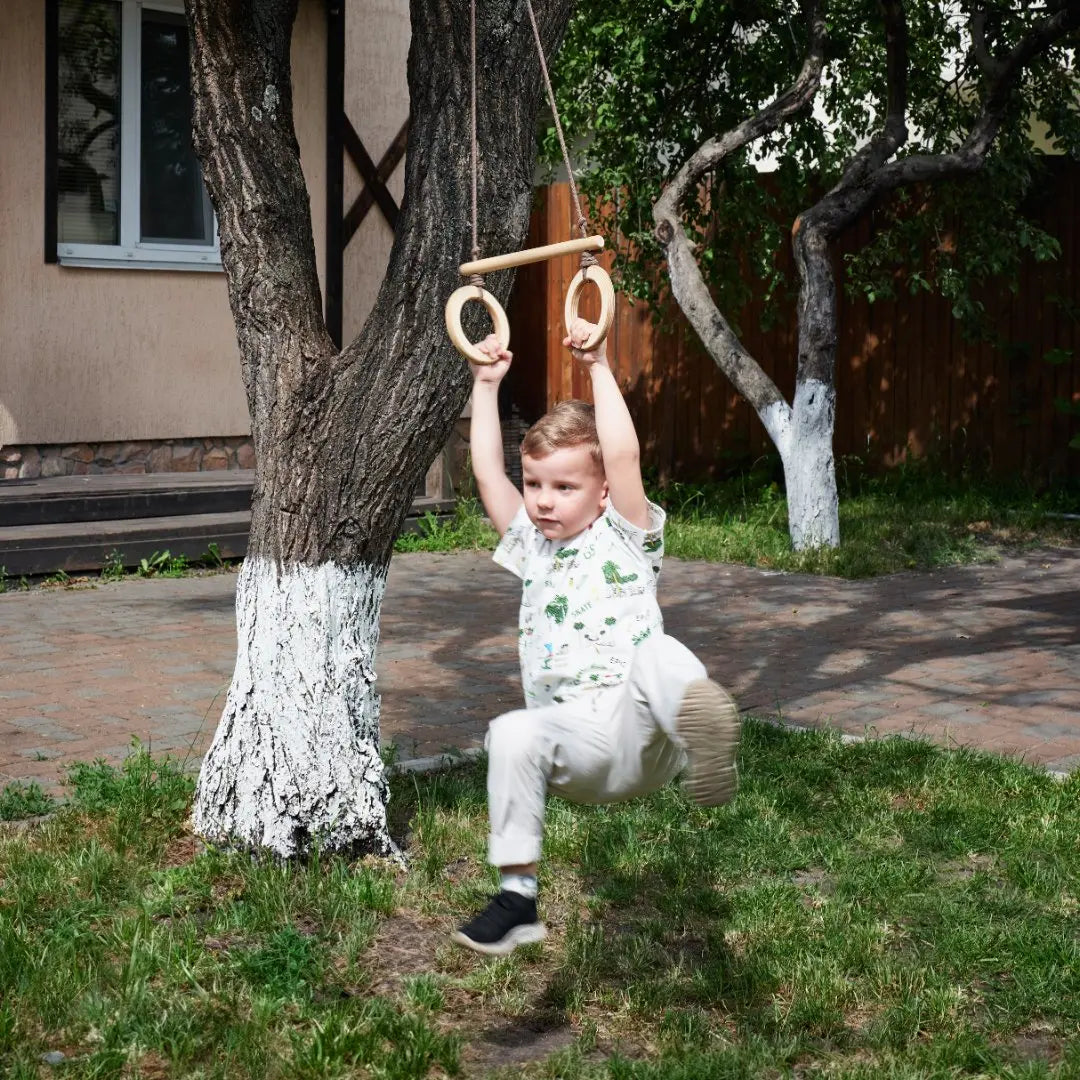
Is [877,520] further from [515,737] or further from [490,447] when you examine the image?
[515,737]

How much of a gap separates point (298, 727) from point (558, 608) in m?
1.22

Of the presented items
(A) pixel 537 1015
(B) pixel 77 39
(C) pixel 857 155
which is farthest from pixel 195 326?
(A) pixel 537 1015

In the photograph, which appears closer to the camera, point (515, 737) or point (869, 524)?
point (515, 737)

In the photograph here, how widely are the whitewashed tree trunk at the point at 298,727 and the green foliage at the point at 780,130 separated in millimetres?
8220

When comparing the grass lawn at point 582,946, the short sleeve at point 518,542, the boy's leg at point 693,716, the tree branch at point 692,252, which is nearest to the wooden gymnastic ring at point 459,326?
the short sleeve at point 518,542

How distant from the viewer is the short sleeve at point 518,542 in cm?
417

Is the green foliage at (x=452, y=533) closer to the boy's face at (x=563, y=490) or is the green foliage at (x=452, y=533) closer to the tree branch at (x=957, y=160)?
the tree branch at (x=957, y=160)

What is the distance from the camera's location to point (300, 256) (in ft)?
16.6

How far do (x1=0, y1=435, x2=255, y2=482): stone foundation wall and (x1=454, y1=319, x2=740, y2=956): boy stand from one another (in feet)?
26.1

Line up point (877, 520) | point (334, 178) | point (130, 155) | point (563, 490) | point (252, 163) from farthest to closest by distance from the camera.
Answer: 1. point (334, 178)
2. point (877, 520)
3. point (130, 155)
4. point (252, 163)
5. point (563, 490)

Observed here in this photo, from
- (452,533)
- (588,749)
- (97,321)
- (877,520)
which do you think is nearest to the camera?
(588,749)

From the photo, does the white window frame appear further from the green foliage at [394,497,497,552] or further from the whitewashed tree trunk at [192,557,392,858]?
the whitewashed tree trunk at [192,557,392,858]

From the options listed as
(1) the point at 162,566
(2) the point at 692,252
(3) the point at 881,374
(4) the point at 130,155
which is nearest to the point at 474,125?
(1) the point at 162,566

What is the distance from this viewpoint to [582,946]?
4.33 meters
